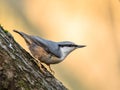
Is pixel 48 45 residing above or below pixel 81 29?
above

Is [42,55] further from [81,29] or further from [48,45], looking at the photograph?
[81,29]

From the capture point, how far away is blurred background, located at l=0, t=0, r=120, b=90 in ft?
27.5

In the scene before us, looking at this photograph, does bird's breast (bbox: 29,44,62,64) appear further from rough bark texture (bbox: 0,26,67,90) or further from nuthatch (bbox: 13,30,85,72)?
rough bark texture (bbox: 0,26,67,90)

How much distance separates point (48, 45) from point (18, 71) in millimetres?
628

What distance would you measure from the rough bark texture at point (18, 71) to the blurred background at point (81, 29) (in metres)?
5.00

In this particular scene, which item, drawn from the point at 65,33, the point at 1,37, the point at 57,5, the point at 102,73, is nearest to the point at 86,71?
the point at 102,73

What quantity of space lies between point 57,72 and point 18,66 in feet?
16.9

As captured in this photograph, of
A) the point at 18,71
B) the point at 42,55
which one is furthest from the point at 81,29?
the point at 18,71

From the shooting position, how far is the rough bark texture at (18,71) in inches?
116

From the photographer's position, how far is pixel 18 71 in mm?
3016

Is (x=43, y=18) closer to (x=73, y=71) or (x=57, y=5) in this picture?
(x=57, y=5)

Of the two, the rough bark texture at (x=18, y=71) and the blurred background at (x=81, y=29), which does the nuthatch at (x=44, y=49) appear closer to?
the rough bark texture at (x=18, y=71)

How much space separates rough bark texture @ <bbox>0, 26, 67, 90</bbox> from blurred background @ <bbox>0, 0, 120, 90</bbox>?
500 cm

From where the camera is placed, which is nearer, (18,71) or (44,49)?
(18,71)
